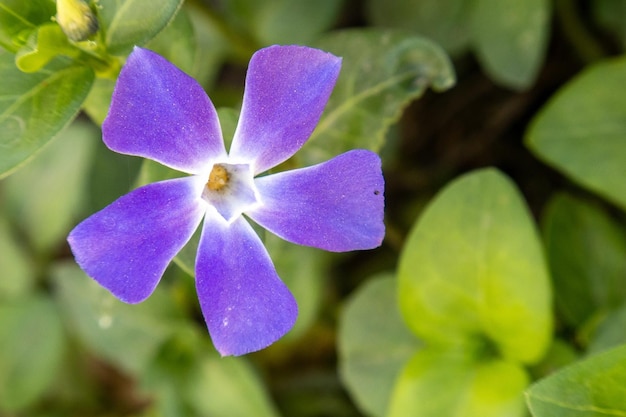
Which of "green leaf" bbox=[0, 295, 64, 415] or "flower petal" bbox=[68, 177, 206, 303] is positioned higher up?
"flower petal" bbox=[68, 177, 206, 303]

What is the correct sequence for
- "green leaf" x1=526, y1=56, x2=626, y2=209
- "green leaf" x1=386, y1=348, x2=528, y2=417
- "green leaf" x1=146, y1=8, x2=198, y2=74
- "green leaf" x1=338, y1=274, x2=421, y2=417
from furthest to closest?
"green leaf" x1=338, y1=274, x2=421, y2=417 → "green leaf" x1=526, y1=56, x2=626, y2=209 → "green leaf" x1=386, y1=348, x2=528, y2=417 → "green leaf" x1=146, y1=8, x2=198, y2=74

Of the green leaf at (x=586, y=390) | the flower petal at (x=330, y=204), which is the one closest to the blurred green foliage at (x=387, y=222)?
the green leaf at (x=586, y=390)

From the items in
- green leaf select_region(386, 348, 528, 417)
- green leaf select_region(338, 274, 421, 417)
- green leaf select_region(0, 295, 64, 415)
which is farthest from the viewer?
green leaf select_region(0, 295, 64, 415)

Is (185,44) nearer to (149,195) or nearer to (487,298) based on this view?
(149,195)

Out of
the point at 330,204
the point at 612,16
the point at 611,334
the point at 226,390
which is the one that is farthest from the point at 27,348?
the point at 612,16

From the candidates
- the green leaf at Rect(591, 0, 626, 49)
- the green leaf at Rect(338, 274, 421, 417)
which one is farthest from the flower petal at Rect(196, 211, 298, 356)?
the green leaf at Rect(591, 0, 626, 49)

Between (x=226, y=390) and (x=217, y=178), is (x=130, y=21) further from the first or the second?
(x=226, y=390)

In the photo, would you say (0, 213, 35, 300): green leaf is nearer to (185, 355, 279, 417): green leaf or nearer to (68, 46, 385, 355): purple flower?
(185, 355, 279, 417): green leaf
